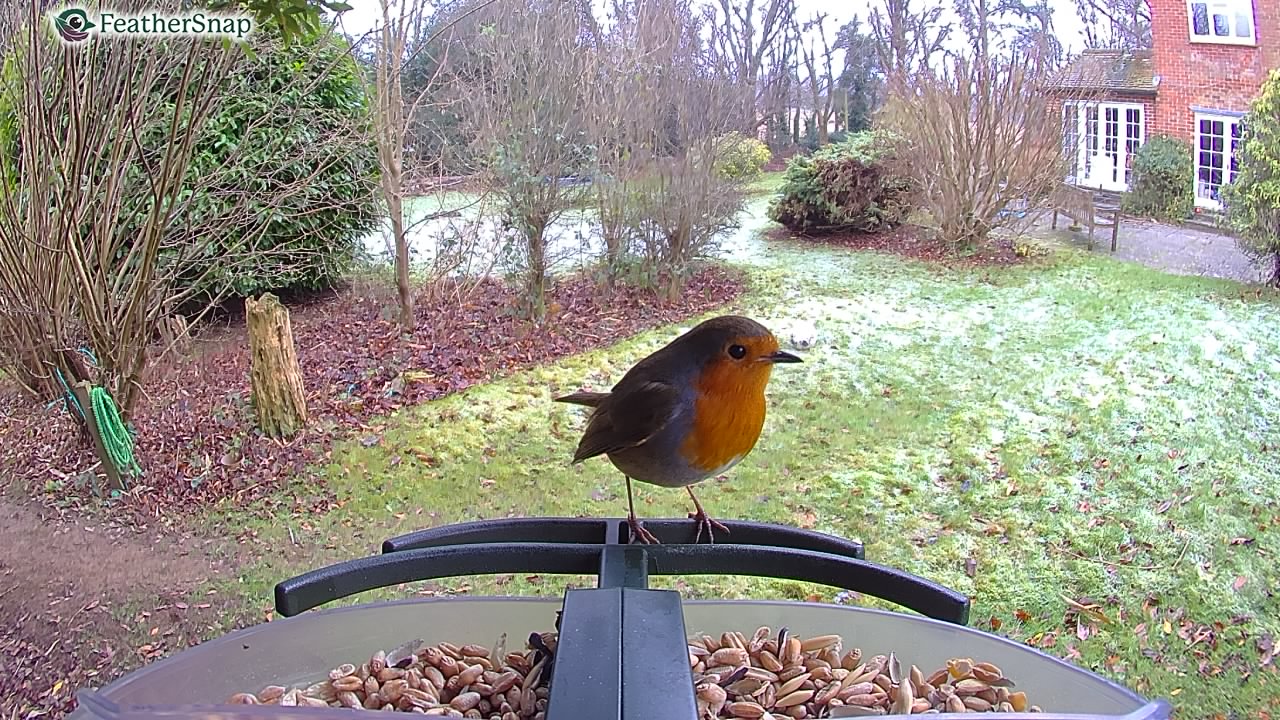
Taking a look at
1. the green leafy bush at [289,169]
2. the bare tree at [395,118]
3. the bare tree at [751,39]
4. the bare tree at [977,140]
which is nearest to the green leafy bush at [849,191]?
the bare tree at [977,140]

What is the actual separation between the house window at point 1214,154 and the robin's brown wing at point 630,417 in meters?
2.07

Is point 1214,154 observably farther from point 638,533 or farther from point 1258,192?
point 638,533

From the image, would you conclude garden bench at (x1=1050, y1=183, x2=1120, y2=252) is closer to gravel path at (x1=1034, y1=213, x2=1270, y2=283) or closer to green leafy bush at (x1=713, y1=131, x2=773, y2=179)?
gravel path at (x1=1034, y1=213, x2=1270, y2=283)

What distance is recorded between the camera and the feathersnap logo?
1759 millimetres

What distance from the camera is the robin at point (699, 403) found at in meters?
0.88

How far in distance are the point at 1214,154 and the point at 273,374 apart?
2.49 metres

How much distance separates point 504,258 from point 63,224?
1258 millimetres

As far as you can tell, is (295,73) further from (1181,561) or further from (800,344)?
(1181,561)

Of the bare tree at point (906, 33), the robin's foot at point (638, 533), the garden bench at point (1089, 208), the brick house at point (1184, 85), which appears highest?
the bare tree at point (906, 33)

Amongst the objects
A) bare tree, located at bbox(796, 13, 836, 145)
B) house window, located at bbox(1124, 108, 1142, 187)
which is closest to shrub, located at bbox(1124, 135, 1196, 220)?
house window, located at bbox(1124, 108, 1142, 187)

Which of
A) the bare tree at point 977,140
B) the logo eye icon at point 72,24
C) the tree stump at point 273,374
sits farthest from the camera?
the bare tree at point 977,140

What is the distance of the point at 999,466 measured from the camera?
2195 mm

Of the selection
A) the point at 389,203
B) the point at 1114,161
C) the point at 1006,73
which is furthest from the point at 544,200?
the point at 1114,161

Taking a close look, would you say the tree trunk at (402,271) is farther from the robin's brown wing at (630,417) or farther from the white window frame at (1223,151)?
the white window frame at (1223,151)
